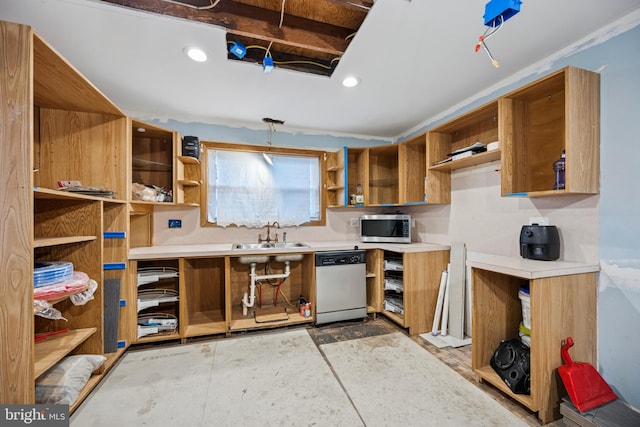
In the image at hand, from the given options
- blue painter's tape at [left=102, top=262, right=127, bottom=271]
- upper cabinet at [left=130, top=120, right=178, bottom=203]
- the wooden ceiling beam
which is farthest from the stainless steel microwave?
blue painter's tape at [left=102, top=262, right=127, bottom=271]

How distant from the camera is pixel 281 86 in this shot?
222 cm

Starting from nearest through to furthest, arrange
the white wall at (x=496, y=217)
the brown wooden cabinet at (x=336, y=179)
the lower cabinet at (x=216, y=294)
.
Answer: the white wall at (x=496, y=217)
the lower cabinet at (x=216, y=294)
the brown wooden cabinet at (x=336, y=179)

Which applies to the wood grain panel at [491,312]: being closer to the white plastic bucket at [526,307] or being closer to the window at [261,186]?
the white plastic bucket at [526,307]

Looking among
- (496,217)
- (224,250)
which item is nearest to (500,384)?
(496,217)

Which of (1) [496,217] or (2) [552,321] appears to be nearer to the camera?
(2) [552,321]

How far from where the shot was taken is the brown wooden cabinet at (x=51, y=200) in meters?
1.08

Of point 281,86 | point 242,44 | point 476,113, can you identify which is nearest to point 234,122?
point 281,86

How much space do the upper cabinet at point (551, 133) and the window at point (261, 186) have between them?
2115mm

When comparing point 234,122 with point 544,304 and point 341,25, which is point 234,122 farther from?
point 544,304

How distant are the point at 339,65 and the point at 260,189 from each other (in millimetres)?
1739

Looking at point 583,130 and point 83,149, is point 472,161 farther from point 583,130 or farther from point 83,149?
point 83,149

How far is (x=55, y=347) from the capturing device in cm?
149

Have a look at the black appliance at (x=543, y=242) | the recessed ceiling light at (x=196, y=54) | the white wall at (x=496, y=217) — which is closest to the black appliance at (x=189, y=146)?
the recessed ceiling light at (x=196, y=54)

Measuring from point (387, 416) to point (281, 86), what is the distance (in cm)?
258
